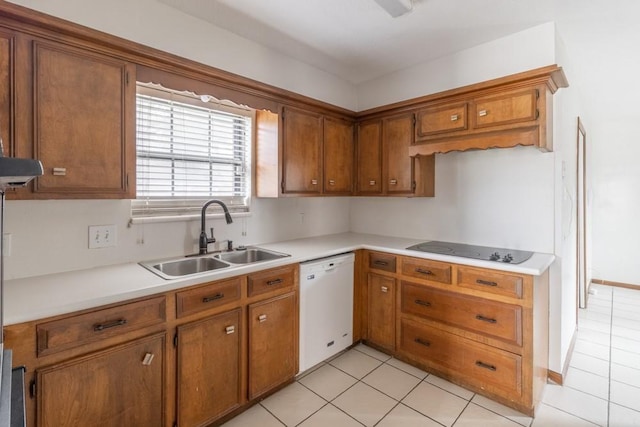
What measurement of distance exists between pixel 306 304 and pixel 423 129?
1.73 metres

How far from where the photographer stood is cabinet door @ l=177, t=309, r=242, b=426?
1.71 m

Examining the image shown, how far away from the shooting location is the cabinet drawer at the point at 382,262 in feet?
8.57

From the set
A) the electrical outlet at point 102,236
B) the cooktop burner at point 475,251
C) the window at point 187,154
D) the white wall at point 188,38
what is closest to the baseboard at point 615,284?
the cooktop burner at point 475,251

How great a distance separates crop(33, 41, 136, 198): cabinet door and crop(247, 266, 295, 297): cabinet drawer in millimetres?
866

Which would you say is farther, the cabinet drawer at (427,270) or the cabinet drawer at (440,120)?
the cabinet drawer at (440,120)

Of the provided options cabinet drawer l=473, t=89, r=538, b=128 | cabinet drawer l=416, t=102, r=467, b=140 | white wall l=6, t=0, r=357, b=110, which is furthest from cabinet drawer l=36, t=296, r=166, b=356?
cabinet drawer l=473, t=89, r=538, b=128

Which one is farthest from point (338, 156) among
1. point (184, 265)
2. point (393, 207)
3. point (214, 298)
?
point (214, 298)

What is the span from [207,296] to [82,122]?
1090 millimetres

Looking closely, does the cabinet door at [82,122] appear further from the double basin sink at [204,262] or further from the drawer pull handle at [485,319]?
the drawer pull handle at [485,319]

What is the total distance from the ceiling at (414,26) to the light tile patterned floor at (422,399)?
95.0 inches

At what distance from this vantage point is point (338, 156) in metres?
3.09

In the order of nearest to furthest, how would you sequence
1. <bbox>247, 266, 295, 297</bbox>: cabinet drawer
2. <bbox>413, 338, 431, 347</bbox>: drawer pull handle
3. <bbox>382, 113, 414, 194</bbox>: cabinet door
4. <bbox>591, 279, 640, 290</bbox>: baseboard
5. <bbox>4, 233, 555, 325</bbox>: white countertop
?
1. <bbox>4, 233, 555, 325</bbox>: white countertop
2. <bbox>247, 266, 295, 297</bbox>: cabinet drawer
3. <bbox>413, 338, 431, 347</bbox>: drawer pull handle
4. <bbox>382, 113, 414, 194</bbox>: cabinet door
5. <bbox>591, 279, 640, 290</bbox>: baseboard

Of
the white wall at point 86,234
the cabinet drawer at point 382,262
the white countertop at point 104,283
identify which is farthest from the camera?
the cabinet drawer at point 382,262

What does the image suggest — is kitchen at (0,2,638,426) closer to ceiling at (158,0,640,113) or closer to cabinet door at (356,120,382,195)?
ceiling at (158,0,640,113)
